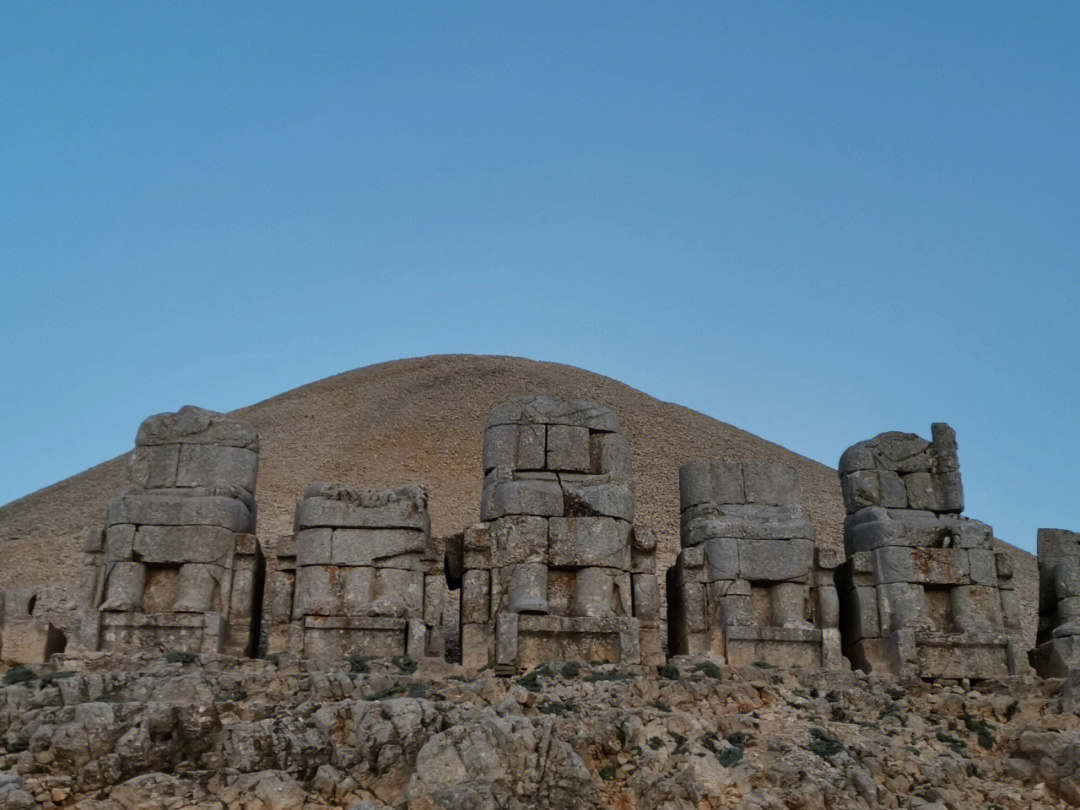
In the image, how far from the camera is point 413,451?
231ft

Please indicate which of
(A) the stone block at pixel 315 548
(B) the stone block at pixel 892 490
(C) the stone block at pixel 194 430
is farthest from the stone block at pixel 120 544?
Result: (B) the stone block at pixel 892 490

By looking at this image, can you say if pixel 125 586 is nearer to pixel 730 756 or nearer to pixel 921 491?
pixel 730 756

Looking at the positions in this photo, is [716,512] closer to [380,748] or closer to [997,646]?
[997,646]

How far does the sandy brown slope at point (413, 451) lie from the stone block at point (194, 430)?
33.9 m

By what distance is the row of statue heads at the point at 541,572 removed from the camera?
20250mm

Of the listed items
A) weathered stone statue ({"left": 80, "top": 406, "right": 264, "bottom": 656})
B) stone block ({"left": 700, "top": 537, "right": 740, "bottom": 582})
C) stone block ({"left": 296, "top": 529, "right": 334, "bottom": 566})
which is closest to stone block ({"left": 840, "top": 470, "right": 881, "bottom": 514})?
stone block ({"left": 700, "top": 537, "right": 740, "bottom": 582})

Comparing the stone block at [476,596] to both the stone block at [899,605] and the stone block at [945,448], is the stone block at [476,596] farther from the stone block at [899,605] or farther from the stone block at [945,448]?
the stone block at [945,448]

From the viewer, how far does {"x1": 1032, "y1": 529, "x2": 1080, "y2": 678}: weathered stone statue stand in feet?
72.8

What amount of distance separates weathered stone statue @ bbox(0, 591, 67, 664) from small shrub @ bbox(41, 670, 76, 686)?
133 cm

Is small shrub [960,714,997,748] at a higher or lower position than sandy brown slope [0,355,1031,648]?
lower

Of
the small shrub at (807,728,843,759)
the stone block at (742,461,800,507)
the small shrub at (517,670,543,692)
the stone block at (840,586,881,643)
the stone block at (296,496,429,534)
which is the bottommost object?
the small shrub at (807,728,843,759)

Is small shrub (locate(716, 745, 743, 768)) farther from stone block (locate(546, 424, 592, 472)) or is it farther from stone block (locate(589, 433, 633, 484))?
stone block (locate(546, 424, 592, 472))

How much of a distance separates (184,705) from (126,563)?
204 inches

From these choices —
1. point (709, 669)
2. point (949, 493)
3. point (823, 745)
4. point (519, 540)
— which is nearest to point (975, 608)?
point (949, 493)
